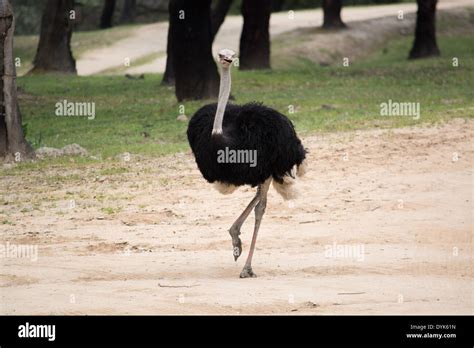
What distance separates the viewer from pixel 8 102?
17266 mm

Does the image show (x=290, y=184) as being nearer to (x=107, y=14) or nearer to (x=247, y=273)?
(x=247, y=273)

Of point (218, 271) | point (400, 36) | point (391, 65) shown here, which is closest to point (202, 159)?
point (218, 271)

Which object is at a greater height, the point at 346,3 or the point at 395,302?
the point at 395,302

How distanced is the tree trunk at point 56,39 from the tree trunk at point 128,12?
18323 mm

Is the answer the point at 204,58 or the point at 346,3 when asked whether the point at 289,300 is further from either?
the point at 346,3

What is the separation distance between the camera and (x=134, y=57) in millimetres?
37688

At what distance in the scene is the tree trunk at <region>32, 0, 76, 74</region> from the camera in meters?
29.6

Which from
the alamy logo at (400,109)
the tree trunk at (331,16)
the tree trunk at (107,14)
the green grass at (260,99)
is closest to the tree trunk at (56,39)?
the green grass at (260,99)

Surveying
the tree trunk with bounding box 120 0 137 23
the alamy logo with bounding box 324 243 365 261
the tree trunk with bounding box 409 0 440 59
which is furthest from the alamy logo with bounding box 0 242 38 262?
the tree trunk with bounding box 120 0 137 23

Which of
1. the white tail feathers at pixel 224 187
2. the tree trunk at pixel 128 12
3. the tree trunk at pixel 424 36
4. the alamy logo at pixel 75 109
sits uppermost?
the white tail feathers at pixel 224 187

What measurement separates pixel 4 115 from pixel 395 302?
8508 mm

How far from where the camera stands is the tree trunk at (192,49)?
73.2ft
